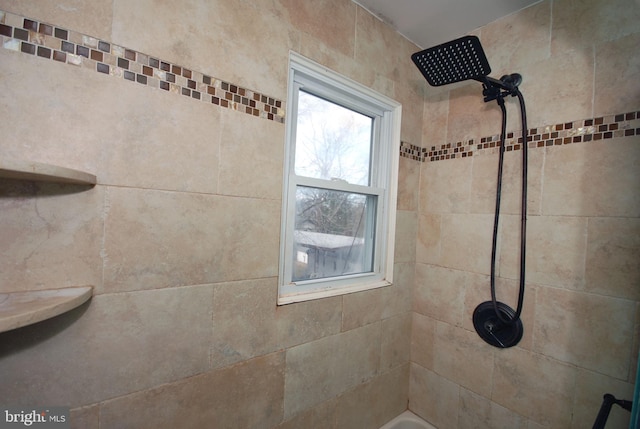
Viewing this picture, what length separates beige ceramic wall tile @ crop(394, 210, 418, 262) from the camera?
1587 millimetres

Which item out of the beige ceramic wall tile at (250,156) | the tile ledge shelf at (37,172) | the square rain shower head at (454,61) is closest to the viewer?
the tile ledge shelf at (37,172)

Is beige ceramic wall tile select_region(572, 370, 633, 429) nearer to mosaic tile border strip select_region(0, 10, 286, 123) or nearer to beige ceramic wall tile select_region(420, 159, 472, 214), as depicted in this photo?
beige ceramic wall tile select_region(420, 159, 472, 214)

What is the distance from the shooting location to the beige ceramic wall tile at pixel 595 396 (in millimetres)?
1019

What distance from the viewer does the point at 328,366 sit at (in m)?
1.28

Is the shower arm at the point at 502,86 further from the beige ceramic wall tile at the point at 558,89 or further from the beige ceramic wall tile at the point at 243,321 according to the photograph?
the beige ceramic wall tile at the point at 243,321

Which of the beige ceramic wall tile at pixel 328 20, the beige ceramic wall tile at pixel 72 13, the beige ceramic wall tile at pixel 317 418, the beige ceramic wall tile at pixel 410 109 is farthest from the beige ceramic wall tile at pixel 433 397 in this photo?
the beige ceramic wall tile at pixel 72 13

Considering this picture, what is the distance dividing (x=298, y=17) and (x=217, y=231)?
950mm

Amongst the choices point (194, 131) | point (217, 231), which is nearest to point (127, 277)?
point (217, 231)

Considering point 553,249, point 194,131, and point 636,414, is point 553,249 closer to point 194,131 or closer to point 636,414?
point 636,414

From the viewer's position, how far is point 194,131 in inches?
35.2

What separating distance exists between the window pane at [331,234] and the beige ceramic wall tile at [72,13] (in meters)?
0.83

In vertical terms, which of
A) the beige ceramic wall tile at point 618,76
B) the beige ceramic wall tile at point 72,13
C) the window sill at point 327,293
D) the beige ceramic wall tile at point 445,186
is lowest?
the window sill at point 327,293

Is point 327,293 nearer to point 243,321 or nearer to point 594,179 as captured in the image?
point 243,321

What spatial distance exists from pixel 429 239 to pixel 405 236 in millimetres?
159
